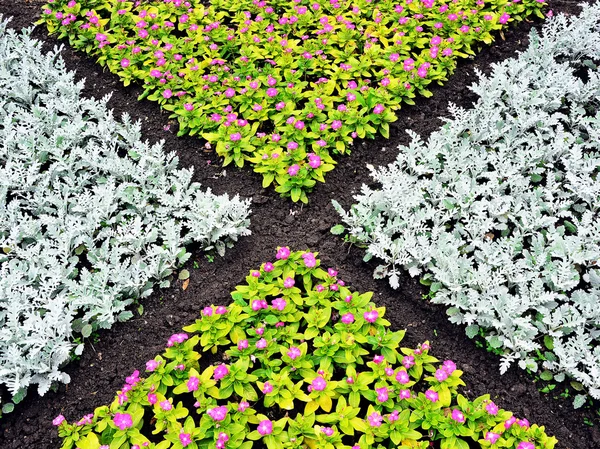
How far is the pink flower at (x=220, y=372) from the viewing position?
337cm

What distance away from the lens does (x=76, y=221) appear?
175 inches

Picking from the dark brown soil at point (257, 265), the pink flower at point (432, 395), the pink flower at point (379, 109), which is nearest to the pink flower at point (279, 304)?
the dark brown soil at point (257, 265)

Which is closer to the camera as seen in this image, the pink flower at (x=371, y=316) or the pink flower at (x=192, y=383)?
the pink flower at (x=192, y=383)

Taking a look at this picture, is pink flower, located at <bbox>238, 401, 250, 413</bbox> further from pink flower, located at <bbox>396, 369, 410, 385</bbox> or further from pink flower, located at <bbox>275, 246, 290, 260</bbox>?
pink flower, located at <bbox>275, 246, 290, 260</bbox>

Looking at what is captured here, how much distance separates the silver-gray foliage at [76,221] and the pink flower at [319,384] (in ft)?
4.70

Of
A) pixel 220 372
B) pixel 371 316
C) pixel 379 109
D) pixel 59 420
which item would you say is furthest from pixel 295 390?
pixel 379 109

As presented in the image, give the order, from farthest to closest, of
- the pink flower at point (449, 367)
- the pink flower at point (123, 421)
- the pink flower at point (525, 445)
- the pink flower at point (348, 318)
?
the pink flower at point (348, 318), the pink flower at point (449, 367), the pink flower at point (123, 421), the pink flower at point (525, 445)

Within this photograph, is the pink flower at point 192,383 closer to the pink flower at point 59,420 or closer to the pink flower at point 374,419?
the pink flower at point 59,420

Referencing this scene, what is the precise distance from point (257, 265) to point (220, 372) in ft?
3.62

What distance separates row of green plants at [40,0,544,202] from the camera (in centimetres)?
506

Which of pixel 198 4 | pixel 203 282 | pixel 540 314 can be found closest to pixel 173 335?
pixel 203 282

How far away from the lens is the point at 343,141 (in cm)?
513

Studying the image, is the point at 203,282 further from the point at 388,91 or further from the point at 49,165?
the point at 388,91

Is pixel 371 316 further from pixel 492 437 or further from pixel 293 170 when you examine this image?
pixel 293 170
